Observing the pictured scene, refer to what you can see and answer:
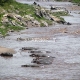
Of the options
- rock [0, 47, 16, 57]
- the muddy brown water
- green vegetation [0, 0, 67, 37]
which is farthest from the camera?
green vegetation [0, 0, 67, 37]

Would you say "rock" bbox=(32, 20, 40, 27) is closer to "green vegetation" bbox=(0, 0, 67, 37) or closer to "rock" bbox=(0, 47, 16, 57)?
"green vegetation" bbox=(0, 0, 67, 37)

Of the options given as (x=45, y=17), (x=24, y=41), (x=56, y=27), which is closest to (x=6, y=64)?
(x=24, y=41)

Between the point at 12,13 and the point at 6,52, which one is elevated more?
the point at 6,52

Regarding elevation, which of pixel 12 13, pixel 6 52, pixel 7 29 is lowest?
pixel 7 29

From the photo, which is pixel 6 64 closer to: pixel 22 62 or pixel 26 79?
pixel 22 62

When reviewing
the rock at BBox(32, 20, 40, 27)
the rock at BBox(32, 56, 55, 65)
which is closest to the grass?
the rock at BBox(32, 20, 40, 27)

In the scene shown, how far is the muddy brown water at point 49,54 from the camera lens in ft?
88.9

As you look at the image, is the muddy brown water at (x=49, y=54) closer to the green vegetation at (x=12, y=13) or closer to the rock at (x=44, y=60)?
the rock at (x=44, y=60)

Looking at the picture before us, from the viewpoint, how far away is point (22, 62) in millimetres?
31516

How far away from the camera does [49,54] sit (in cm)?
3497

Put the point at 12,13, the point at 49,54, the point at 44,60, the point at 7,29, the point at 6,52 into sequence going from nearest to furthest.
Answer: the point at 44,60
the point at 6,52
the point at 49,54
the point at 7,29
the point at 12,13

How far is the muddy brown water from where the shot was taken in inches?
1067

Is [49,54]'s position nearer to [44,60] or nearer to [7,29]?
[44,60]

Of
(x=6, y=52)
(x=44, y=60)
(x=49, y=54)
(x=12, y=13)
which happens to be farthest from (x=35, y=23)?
(x=44, y=60)
